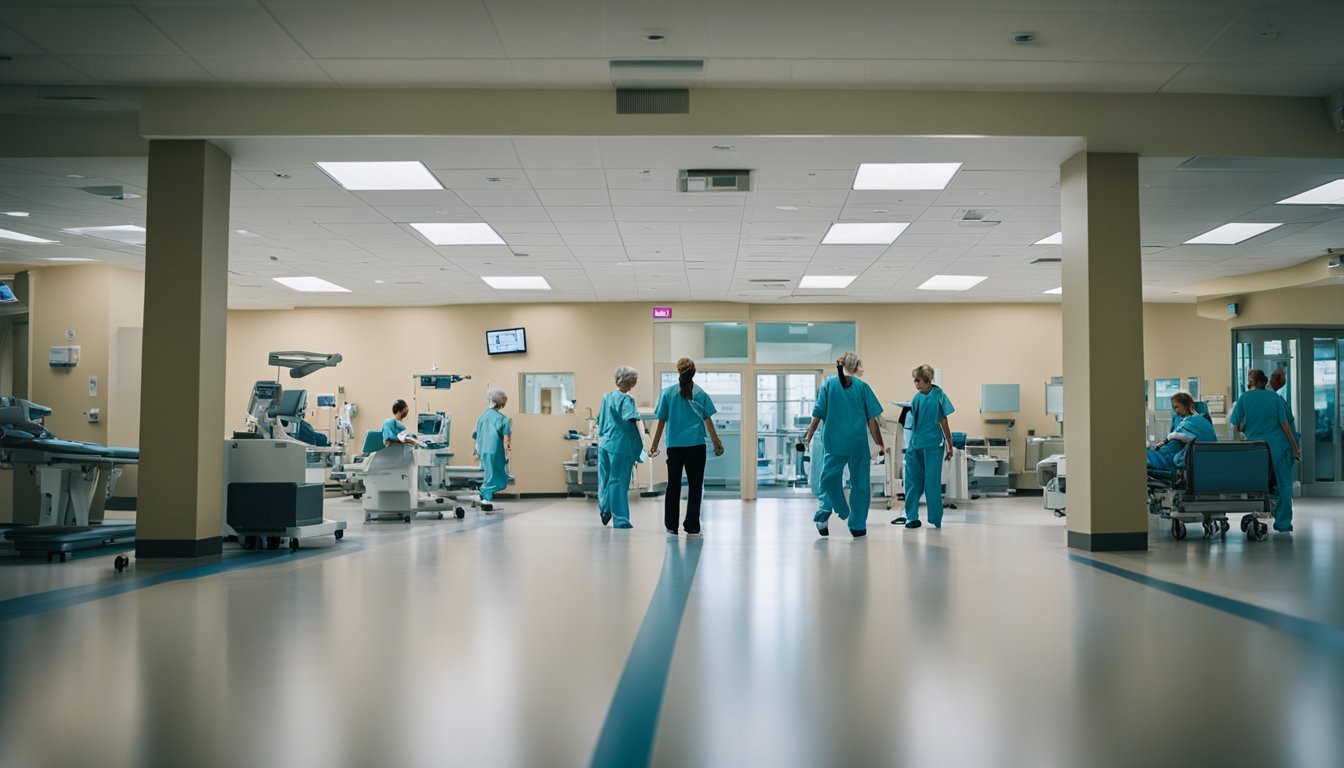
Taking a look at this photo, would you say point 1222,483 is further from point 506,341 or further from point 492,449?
point 506,341

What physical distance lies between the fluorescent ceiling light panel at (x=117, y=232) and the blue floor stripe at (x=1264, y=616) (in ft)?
32.5

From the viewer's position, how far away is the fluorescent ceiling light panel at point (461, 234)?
9.55 metres

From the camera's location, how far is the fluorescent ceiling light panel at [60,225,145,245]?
9859 mm

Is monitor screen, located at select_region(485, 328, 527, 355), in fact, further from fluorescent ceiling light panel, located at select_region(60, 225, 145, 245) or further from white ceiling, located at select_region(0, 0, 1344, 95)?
white ceiling, located at select_region(0, 0, 1344, 95)

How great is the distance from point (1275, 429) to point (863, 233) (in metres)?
4.28

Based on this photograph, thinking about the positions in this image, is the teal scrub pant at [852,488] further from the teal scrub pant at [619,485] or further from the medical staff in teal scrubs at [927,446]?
the teal scrub pant at [619,485]

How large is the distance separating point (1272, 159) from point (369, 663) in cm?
726

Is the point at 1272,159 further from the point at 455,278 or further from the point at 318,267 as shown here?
the point at 318,267

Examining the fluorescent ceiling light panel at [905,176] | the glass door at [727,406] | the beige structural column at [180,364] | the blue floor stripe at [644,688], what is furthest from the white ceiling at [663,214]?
the blue floor stripe at [644,688]

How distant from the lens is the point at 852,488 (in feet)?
26.0

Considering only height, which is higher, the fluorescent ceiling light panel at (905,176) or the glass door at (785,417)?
the fluorescent ceiling light panel at (905,176)

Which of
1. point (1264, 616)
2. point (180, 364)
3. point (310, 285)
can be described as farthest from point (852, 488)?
point (310, 285)

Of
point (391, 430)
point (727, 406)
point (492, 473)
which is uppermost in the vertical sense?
point (727, 406)

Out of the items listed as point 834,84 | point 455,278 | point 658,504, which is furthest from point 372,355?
point 834,84
